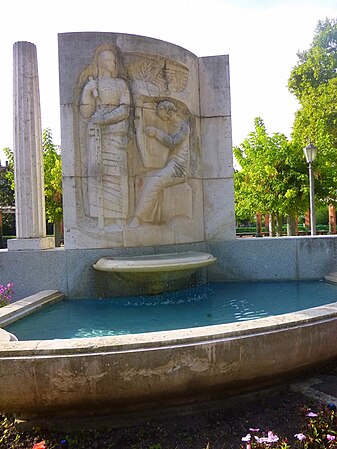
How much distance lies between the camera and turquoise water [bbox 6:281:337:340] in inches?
183

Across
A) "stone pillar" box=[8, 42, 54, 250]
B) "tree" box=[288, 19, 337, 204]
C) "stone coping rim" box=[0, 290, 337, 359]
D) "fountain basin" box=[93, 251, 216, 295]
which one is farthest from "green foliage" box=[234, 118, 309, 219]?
"stone coping rim" box=[0, 290, 337, 359]

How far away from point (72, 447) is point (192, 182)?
18.9 ft

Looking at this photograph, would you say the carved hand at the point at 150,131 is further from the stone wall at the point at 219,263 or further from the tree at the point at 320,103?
the tree at the point at 320,103

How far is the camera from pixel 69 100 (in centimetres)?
714

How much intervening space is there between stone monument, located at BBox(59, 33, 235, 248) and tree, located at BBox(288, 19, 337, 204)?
433 inches

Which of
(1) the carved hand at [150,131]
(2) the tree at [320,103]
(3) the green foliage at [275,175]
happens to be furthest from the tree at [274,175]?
(1) the carved hand at [150,131]

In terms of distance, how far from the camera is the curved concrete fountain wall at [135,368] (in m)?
3.00

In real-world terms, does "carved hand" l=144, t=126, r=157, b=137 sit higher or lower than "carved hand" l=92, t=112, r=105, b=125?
lower

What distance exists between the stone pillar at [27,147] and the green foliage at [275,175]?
1192cm

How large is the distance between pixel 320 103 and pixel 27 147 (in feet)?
61.3

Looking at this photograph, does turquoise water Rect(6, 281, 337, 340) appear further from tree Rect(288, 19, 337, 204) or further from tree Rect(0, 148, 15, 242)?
tree Rect(0, 148, 15, 242)

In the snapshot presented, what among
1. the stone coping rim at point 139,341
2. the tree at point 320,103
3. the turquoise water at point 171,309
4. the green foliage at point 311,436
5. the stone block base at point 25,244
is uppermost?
the tree at point 320,103

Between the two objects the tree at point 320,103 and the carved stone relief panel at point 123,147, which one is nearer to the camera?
the carved stone relief panel at point 123,147

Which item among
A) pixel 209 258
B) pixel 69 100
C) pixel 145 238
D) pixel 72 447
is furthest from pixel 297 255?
pixel 72 447
